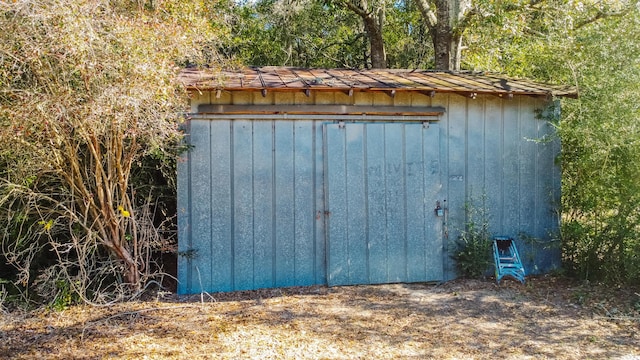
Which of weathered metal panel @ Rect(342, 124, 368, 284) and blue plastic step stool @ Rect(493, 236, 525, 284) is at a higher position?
weathered metal panel @ Rect(342, 124, 368, 284)

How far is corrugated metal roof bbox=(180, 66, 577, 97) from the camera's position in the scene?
5090mm

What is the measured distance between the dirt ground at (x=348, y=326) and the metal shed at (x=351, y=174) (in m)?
0.38

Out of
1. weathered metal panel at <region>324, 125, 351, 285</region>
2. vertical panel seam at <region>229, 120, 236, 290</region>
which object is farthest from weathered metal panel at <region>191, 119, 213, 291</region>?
weathered metal panel at <region>324, 125, 351, 285</region>

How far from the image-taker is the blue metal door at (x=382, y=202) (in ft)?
18.3

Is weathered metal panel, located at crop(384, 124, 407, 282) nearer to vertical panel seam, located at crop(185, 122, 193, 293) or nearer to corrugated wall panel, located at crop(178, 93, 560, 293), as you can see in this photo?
corrugated wall panel, located at crop(178, 93, 560, 293)

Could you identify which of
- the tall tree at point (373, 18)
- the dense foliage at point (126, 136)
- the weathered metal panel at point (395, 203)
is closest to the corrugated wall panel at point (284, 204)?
the dense foliage at point (126, 136)

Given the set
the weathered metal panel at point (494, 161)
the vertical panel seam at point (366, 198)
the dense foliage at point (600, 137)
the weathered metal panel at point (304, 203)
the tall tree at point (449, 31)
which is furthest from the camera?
the tall tree at point (449, 31)

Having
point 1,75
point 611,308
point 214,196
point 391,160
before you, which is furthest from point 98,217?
point 611,308

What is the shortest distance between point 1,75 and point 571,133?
5600mm

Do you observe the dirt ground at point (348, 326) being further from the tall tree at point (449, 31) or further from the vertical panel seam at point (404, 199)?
the tall tree at point (449, 31)

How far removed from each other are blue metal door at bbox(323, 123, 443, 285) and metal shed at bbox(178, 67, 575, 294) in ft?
0.04

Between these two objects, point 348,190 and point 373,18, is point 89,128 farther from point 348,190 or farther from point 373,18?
point 373,18

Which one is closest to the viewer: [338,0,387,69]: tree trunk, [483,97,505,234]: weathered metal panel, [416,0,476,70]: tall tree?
[483,97,505,234]: weathered metal panel

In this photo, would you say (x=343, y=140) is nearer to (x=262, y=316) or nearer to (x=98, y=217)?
(x=262, y=316)
